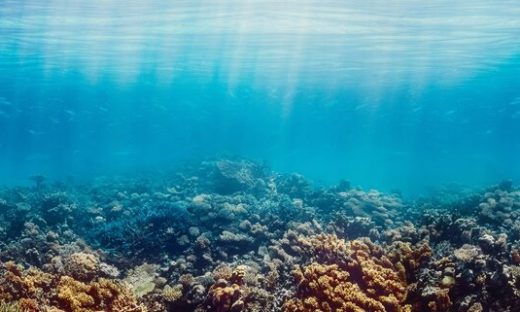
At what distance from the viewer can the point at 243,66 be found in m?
39.9

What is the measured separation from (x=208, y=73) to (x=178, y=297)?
123ft

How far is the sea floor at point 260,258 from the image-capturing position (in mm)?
6648

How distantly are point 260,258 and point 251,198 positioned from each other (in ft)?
25.6

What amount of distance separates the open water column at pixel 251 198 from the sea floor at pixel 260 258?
0.04 meters

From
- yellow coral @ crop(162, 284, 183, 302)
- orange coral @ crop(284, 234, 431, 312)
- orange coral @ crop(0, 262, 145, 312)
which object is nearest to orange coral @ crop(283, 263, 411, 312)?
orange coral @ crop(284, 234, 431, 312)

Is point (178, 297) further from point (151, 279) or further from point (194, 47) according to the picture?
point (194, 47)

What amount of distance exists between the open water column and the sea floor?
4 centimetres

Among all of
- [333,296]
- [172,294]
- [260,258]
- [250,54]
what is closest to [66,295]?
[172,294]

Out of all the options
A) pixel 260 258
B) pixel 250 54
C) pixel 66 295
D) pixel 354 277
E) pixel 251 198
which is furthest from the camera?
pixel 250 54

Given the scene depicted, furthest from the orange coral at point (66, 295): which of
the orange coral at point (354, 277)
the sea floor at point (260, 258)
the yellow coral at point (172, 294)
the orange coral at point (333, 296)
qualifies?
the orange coral at point (354, 277)

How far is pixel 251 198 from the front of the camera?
19000 mm

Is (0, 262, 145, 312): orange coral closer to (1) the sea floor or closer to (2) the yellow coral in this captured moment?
(1) the sea floor

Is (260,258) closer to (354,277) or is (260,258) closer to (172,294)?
(172,294)

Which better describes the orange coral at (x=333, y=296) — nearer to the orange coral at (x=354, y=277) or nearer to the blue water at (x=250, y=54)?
the orange coral at (x=354, y=277)
